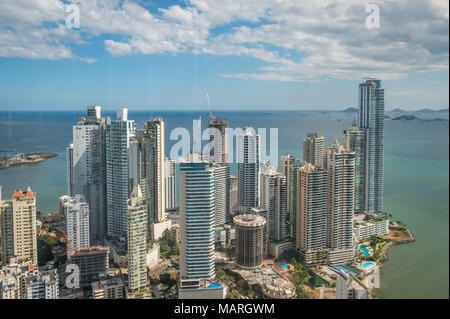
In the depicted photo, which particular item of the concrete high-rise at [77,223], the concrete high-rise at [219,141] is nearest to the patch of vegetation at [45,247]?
the concrete high-rise at [77,223]

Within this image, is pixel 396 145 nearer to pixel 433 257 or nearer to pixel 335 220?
pixel 335 220

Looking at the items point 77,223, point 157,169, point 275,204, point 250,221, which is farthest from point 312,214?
point 77,223

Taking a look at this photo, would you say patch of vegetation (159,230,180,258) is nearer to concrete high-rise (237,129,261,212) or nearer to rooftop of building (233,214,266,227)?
rooftop of building (233,214,266,227)

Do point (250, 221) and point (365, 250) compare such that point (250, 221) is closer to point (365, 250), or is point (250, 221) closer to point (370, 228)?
point (365, 250)

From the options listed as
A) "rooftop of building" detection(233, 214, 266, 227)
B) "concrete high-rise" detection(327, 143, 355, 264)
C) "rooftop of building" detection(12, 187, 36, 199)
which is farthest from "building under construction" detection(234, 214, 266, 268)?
"rooftop of building" detection(12, 187, 36, 199)

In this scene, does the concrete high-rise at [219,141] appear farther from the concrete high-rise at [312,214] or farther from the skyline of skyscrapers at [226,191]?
the concrete high-rise at [312,214]
